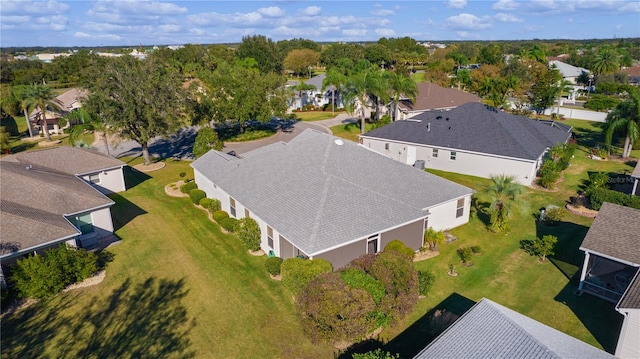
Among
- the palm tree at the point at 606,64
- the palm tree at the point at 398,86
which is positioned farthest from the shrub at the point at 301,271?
the palm tree at the point at 606,64

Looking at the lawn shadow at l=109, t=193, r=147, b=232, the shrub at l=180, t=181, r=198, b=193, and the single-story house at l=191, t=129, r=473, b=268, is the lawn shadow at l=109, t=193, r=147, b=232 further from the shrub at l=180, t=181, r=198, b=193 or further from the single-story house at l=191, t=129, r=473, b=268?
the single-story house at l=191, t=129, r=473, b=268

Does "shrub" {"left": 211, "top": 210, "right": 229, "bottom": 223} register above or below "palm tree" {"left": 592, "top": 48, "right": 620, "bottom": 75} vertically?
below

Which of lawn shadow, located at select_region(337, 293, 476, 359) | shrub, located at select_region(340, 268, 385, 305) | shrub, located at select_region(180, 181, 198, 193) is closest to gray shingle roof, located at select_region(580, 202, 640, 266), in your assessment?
lawn shadow, located at select_region(337, 293, 476, 359)

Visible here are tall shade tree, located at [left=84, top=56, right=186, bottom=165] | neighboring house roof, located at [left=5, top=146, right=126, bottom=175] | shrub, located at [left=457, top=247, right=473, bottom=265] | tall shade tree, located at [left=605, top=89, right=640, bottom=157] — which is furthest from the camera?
tall shade tree, located at [left=605, top=89, right=640, bottom=157]

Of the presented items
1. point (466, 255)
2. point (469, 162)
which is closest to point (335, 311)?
point (466, 255)

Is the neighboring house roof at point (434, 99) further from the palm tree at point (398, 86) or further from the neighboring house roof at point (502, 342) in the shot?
the neighboring house roof at point (502, 342)

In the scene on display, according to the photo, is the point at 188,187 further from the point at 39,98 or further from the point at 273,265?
the point at 39,98
